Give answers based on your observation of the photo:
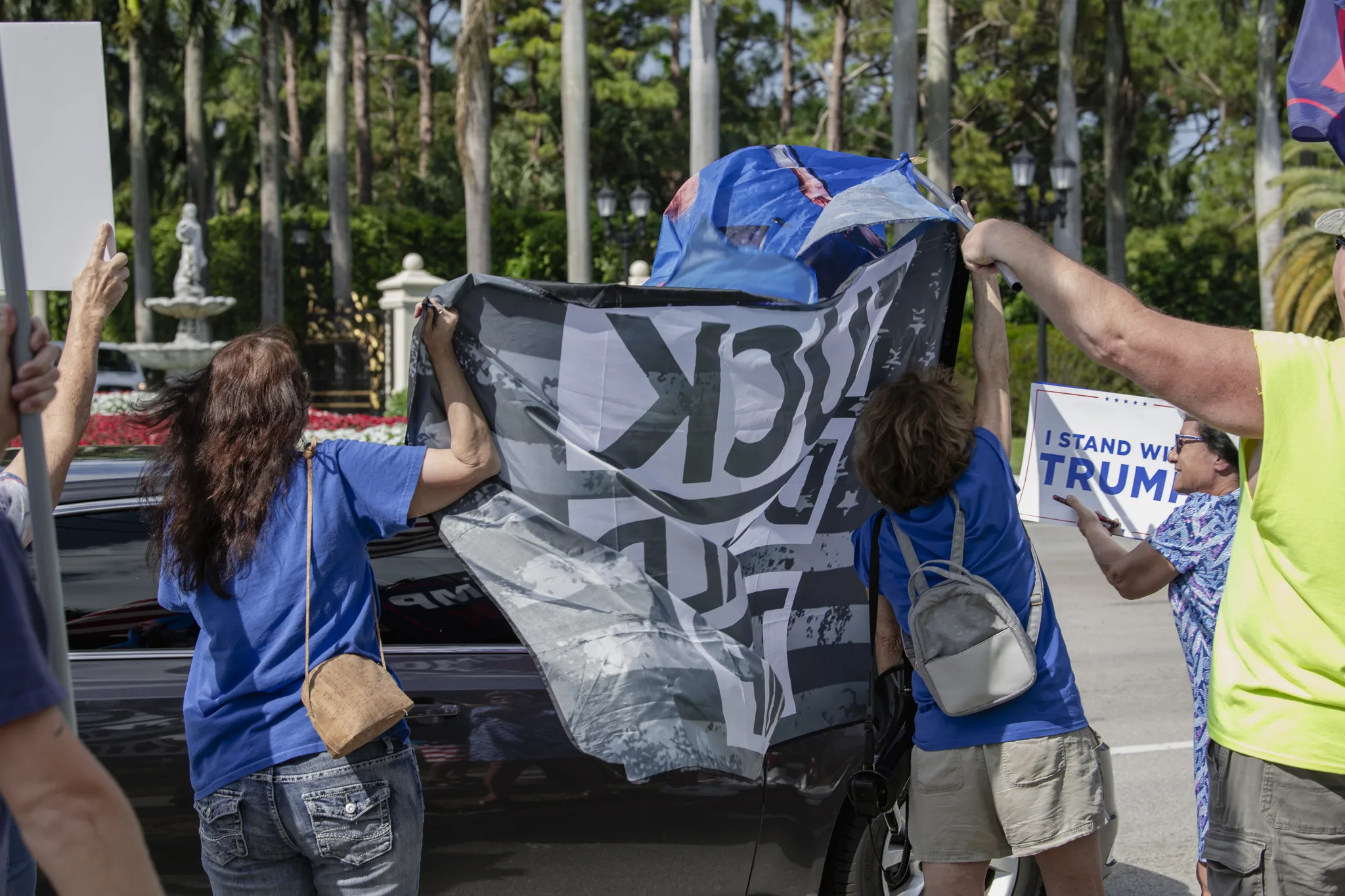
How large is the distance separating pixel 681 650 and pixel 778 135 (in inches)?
1632

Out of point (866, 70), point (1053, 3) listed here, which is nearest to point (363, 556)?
point (1053, 3)

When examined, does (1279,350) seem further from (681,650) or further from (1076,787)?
(681,650)

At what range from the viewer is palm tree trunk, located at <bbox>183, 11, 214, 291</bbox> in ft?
102

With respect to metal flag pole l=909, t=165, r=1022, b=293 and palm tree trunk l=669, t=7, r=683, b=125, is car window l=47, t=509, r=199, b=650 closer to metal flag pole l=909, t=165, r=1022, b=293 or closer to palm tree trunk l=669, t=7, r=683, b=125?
metal flag pole l=909, t=165, r=1022, b=293

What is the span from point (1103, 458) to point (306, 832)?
105 inches

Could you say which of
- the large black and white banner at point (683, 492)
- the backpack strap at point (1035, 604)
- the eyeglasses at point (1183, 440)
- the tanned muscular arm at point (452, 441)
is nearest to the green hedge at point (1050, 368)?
the eyeglasses at point (1183, 440)

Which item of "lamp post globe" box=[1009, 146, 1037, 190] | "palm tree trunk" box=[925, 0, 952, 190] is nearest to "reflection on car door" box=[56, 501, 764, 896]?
"lamp post globe" box=[1009, 146, 1037, 190]

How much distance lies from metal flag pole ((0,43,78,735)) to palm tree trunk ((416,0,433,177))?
131 feet

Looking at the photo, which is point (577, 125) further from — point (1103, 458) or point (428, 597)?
point (428, 597)

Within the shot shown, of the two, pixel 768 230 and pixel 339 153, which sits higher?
pixel 339 153

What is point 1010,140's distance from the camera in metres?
40.7

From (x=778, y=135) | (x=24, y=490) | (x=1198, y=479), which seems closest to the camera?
(x=24, y=490)

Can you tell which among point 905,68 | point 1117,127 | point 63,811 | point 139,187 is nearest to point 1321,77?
point 63,811

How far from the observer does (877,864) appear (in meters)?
3.73
